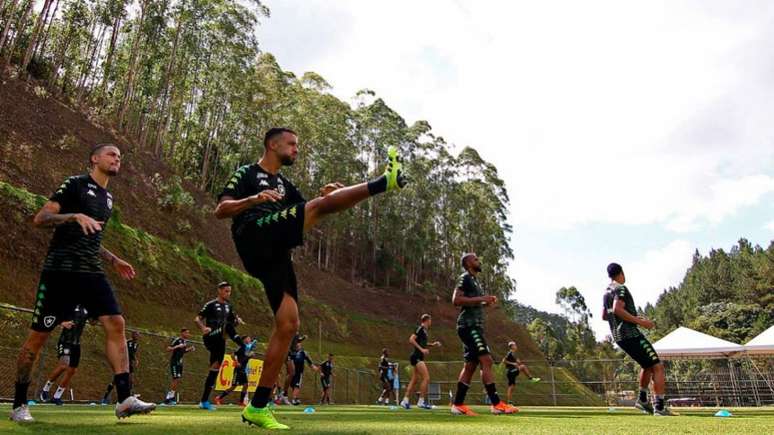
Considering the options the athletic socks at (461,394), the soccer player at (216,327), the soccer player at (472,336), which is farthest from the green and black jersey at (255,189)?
the soccer player at (216,327)

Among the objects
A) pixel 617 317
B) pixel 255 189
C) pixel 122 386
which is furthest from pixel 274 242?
pixel 617 317

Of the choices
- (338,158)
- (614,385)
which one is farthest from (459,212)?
(614,385)

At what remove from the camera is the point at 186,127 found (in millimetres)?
42375

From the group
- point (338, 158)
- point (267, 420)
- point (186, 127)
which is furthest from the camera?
point (338, 158)

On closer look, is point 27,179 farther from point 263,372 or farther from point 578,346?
point 578,346

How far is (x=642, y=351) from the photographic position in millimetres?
7258

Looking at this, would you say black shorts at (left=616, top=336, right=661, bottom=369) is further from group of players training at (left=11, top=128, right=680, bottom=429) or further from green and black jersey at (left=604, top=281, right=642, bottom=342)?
group of players training at (left=11, top=128, right=680, bottom=429)

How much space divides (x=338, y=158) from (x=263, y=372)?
45934 millimetres

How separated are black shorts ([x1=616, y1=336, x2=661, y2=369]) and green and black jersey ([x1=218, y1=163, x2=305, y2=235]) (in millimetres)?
5374

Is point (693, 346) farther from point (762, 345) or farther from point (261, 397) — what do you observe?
point (261, 397)

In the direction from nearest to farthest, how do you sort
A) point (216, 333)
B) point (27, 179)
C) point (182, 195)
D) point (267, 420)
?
point (267, 420)
point (216, 333)
point (27, 179)
point (182, 195)

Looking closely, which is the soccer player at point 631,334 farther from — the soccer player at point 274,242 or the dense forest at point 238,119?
the dense forest at point 238,119

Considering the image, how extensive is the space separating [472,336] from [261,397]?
4.55 metres

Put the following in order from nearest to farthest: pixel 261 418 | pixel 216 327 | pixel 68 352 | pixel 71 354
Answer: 1. pixel 261 418
2. pixel 71 354
3. pixel 216 327
4. pixel 68 352
